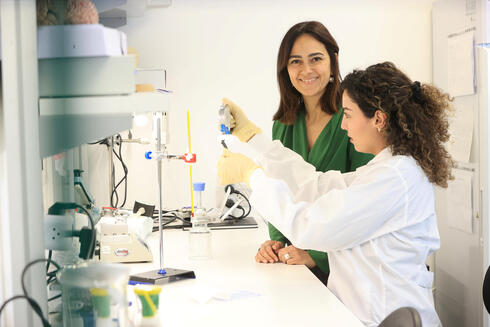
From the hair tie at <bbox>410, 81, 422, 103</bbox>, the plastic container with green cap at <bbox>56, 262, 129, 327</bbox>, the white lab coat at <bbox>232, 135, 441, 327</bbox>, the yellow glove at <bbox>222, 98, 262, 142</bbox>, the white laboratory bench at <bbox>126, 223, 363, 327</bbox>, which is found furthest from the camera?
the yellow glove at <bbox>222, 98, 262, 142</bbox>

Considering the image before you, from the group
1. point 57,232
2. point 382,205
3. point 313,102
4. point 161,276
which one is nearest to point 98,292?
point 57,232

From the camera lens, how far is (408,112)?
1.58m

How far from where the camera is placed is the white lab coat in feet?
4.86

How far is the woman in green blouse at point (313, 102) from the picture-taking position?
2.01 m

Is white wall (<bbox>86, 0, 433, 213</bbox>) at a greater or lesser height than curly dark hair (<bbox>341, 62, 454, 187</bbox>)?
greater

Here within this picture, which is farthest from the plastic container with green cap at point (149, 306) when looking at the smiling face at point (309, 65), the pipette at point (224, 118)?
the smiling face at point (309, 65)

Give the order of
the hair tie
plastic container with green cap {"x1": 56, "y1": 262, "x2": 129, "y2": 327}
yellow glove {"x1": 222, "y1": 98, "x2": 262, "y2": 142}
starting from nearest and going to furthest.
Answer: plastic container with green cap {"x1": 56, "y1": 262, "x2": 129, "y2": 327} → the hair tie → yellow glove {"x1": 222, "y1": 98, "x2": 262, "y2": 142}

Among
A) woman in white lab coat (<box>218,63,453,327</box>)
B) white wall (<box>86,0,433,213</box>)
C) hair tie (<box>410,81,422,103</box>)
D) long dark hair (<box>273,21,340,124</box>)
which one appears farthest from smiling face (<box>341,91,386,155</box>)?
white wall (<box>86,0,433,213</box>)

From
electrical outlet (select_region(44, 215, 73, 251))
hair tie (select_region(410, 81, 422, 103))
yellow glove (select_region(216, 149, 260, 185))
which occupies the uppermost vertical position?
hair tie (select_region(410, 81, 422, 103))

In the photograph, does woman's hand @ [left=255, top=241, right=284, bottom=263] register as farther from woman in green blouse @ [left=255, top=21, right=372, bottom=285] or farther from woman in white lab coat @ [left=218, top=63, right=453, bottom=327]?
woman in white lab coat @ [left=218, top=63, right=453, bottom=327]

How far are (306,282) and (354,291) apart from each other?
142mm

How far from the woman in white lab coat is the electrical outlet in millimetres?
706

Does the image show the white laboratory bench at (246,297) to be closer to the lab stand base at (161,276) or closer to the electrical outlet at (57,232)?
the lab stand base at (161,276)

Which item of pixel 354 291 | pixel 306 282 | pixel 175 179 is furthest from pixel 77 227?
pixel 175 179
